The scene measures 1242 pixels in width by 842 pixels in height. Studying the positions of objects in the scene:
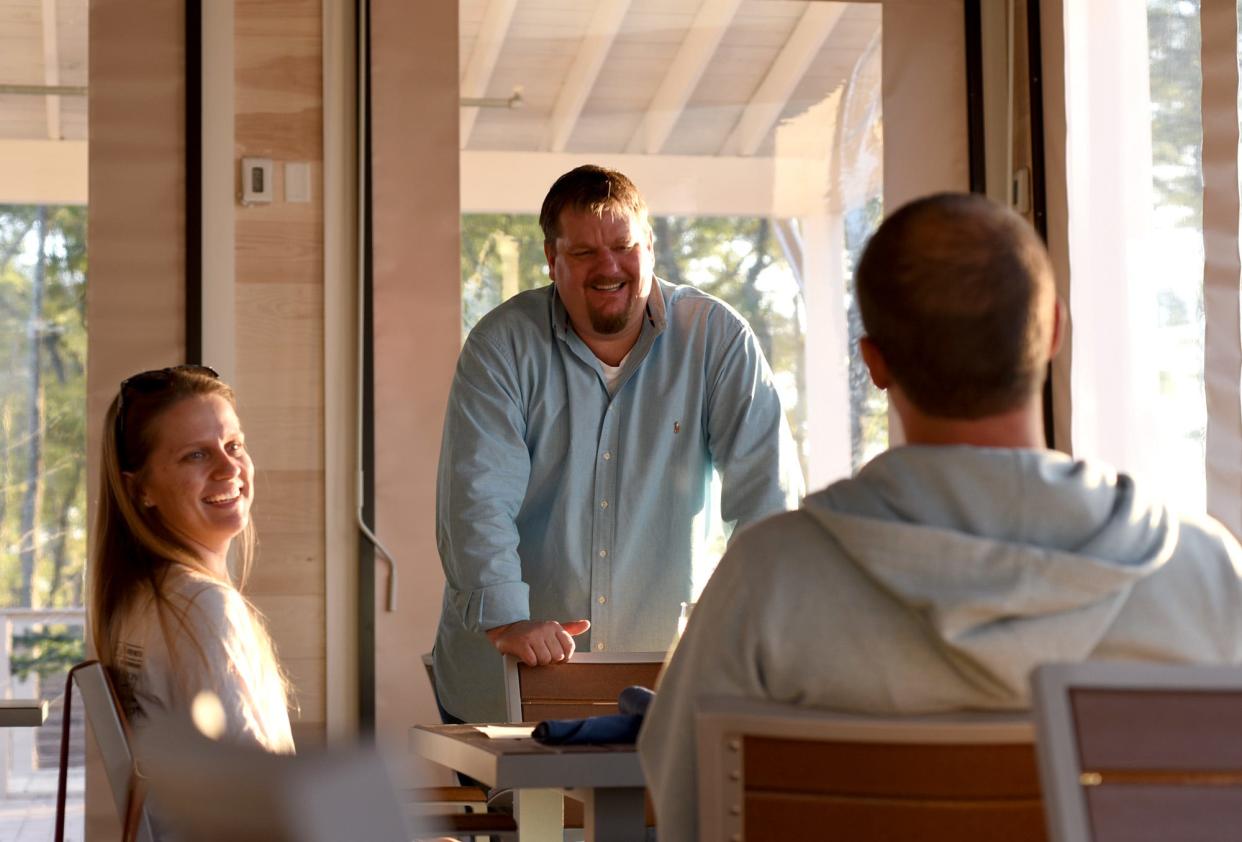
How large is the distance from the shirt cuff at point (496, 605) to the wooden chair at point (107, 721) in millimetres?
1006

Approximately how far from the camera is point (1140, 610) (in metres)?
1.25

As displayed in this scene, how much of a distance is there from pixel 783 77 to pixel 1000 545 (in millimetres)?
3286

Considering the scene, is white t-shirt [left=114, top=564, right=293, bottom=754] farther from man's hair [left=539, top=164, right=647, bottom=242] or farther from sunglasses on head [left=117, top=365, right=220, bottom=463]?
man's hair [left=539, top=164, right=647, bottom=242]

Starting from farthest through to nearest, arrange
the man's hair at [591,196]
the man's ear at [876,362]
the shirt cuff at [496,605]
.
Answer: the man's hair at [591,196] → the shirt cuff at [496,605] → the man's ear at [876,362]

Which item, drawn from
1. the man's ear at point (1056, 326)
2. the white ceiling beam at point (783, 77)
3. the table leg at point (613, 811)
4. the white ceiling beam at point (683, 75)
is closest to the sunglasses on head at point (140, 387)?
the table leg at point (613, 811)

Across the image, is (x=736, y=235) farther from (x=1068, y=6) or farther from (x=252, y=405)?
(x=252, y=405)

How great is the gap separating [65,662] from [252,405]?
80cm

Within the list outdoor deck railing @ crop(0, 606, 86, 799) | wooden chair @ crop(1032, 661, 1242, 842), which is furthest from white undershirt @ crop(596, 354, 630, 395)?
wooden chair @ crop(1032, 661, 1242, 842)

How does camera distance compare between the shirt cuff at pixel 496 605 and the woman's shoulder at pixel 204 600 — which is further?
the shirt cuff at pixel 496 605

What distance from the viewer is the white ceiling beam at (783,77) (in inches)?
169

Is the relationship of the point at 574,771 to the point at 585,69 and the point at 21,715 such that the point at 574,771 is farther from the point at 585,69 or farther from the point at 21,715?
the point at 585,69

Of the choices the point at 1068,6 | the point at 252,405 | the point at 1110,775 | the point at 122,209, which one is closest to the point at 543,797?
the point at 1110,775

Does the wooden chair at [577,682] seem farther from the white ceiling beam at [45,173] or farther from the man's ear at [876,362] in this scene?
the white ceiling beam at [45,173]

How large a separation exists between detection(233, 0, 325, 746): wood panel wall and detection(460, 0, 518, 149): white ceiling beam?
38 cm
